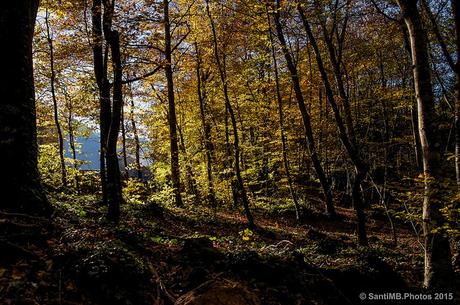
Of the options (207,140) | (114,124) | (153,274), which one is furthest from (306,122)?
(153,274)

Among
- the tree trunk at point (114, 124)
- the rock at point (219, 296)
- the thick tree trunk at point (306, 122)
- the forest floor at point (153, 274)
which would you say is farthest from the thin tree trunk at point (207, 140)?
the rock at point (219, 296)

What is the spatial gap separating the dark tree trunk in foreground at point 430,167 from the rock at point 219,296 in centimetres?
334

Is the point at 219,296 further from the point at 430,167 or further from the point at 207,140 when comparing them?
the point at 207,140

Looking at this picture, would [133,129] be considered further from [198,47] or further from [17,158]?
[17,158]

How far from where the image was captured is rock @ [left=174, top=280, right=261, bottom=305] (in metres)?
3.25

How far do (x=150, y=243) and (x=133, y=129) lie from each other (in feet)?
74.2

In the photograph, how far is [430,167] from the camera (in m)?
5.22

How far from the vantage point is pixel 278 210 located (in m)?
18.7

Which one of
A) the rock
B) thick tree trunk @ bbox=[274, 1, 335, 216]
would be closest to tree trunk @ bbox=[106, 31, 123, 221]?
the rock

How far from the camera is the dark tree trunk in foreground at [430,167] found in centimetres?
512

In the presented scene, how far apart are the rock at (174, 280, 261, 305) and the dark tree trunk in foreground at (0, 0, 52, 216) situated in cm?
301

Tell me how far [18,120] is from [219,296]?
4.02 m

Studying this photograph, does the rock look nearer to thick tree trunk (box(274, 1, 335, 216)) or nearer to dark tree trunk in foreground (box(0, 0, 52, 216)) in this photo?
dark tree trunk in foreground (box(0, 0, 52, 216))

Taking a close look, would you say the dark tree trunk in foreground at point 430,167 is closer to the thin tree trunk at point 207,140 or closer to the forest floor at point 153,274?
the forest floor at point 153,274
